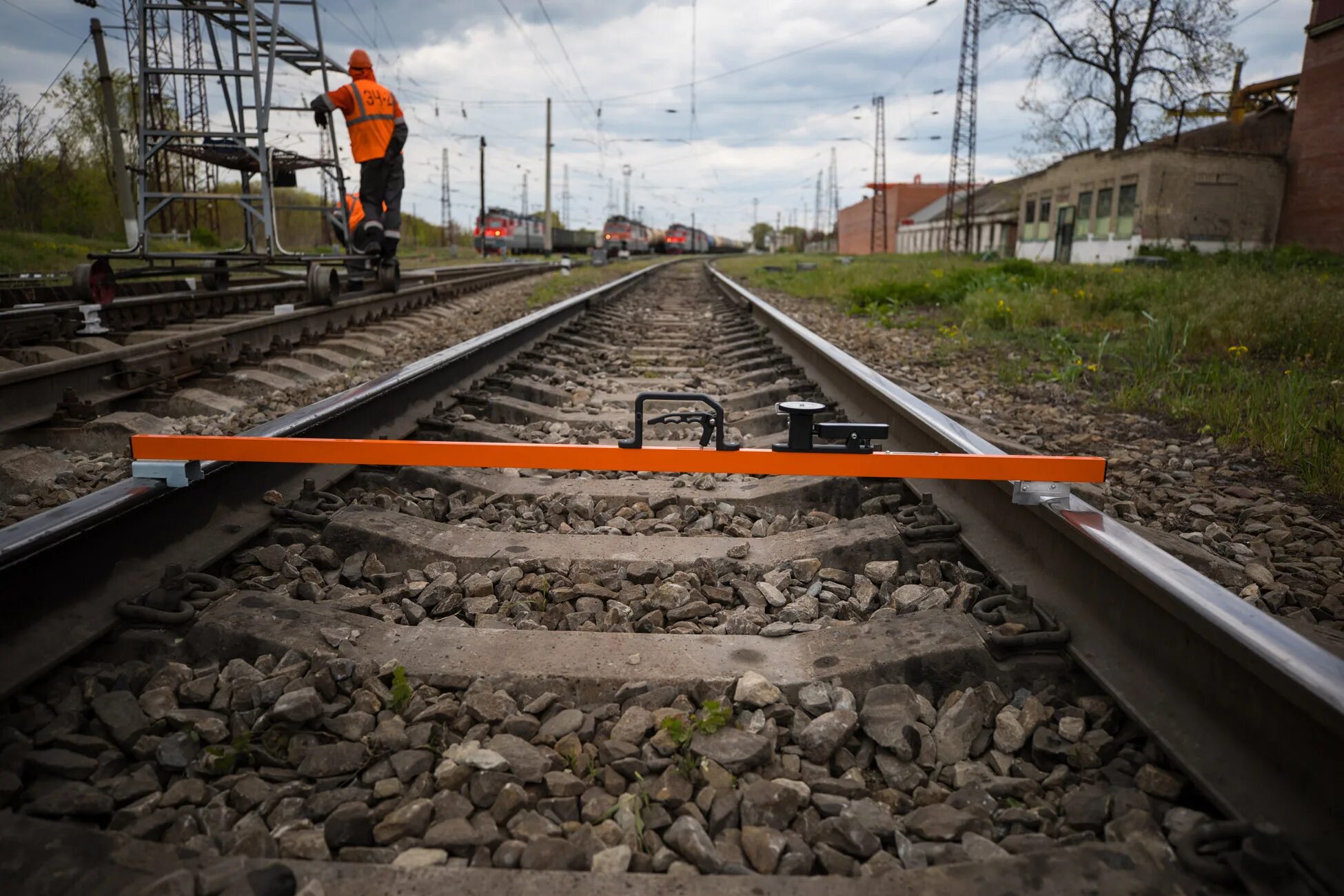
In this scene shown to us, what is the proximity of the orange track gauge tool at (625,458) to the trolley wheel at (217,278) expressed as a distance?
24.5 ft

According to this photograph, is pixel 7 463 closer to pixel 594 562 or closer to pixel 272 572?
pixel 272 572

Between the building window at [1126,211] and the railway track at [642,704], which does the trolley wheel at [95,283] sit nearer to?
the railway track at [642,704]

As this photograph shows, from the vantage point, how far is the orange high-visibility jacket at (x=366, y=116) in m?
7.51

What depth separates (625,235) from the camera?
159 feet

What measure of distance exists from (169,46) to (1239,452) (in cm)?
935

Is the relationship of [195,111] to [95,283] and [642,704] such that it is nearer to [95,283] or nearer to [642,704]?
[95,283]

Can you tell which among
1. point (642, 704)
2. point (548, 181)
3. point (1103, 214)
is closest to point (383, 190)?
point (642, 704)

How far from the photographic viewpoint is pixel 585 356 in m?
6.08

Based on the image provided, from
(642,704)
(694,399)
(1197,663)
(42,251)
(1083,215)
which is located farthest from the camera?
(1083,215)

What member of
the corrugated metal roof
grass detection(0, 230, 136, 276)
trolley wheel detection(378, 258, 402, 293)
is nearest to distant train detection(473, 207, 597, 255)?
the corrugated metal roof

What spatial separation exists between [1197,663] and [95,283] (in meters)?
7.54

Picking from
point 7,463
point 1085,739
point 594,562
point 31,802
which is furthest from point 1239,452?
point 7,463

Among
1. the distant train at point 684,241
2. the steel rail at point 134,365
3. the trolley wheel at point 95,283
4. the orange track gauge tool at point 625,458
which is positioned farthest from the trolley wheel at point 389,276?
the distant train at point 684,241

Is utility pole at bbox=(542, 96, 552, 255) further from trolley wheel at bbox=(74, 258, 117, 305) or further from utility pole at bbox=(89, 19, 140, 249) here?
trolley wheel at bbox=(74, 258, 117, 305)
